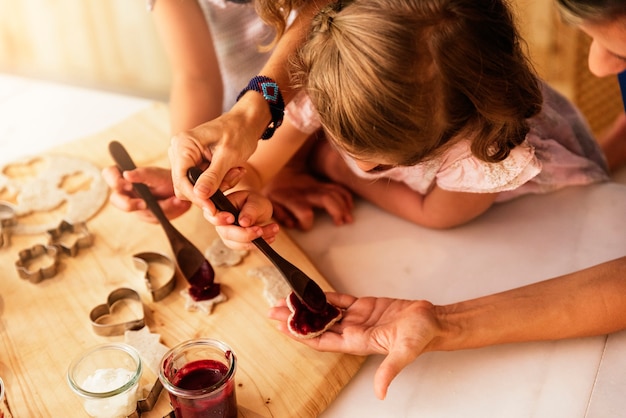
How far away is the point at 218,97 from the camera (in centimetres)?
118

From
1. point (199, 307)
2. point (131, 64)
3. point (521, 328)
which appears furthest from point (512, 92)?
point (131, 64)

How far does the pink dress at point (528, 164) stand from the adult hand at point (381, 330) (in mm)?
216

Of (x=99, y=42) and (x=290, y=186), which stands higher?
(x=290, y=186)

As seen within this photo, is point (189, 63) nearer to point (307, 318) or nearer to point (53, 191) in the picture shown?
point (53, 191)

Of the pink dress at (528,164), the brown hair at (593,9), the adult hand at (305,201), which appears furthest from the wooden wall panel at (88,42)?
the brown hair at (593,9)

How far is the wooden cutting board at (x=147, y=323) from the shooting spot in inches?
31.0

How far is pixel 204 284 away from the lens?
914 mm

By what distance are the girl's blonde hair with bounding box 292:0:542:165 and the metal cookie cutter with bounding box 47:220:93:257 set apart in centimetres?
43

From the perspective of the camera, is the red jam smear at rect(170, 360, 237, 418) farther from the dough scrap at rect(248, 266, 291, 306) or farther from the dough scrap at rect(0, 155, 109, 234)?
the dough scrap at rect(0, 155, 109, 234)

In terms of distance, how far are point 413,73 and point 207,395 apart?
39 centimetres

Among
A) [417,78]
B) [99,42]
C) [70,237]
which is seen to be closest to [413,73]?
[417,78]

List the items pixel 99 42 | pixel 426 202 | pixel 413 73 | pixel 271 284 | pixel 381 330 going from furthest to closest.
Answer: pixel 99 42
pixel 426 202
pixel 271 284
pixel 381 330
pixel 413 73

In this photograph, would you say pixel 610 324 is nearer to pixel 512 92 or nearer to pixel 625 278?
pixel 625 278

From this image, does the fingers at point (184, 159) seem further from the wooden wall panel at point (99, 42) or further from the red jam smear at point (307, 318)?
the wooden wall panel at point (99, 42)
